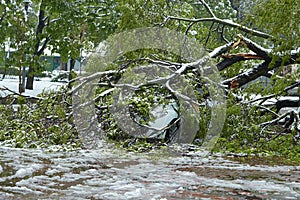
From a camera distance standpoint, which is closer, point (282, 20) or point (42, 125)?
point (282, 20)

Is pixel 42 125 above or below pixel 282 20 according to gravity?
below

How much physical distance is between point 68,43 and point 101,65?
8.50 meters

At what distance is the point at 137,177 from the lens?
459 cm

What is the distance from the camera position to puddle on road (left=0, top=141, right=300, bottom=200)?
3.77 m

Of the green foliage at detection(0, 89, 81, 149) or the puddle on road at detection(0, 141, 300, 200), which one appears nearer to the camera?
the puddle on road at detection(0, 141, 300, 200)

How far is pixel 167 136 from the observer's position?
24.3 ft

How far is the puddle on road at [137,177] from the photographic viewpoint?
12.4 ft

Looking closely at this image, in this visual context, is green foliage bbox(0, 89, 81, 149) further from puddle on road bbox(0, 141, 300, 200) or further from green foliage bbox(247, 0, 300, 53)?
green foliage bbox(247, 0, 300, 53)

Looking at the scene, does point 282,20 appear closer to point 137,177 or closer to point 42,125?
point 137,177

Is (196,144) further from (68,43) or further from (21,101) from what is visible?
(68,43)

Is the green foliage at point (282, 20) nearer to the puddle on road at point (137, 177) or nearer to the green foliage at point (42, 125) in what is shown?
the puddle on road at point (137, 177)

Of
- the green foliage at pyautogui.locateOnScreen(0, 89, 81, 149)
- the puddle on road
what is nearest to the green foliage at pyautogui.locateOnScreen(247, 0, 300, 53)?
the puddle on road

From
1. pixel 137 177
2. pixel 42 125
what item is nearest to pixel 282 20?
pixel 137 177

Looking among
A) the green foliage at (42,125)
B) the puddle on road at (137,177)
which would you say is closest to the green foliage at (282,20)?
the puddle on road at (137,177)
